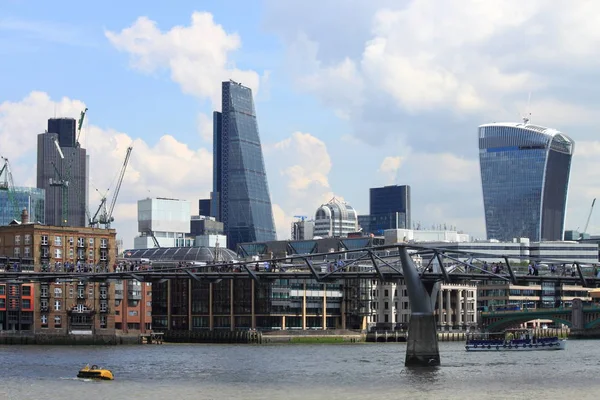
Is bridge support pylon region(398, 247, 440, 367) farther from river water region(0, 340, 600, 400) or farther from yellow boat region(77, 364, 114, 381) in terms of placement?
yellow boat region(77, 364, 114, 381)

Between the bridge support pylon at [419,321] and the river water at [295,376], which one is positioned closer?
the river water at [295,376]

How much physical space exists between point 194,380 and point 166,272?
2468 cm

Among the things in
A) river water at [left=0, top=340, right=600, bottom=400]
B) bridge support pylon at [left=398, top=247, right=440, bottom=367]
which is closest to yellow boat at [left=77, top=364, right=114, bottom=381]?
river water at [left=0, top=340, right=600, bottom=400]

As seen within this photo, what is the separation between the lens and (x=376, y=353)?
187250mm

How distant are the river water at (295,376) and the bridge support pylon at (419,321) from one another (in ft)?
5.73

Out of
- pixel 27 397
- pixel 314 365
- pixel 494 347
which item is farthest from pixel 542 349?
pixel 27 397

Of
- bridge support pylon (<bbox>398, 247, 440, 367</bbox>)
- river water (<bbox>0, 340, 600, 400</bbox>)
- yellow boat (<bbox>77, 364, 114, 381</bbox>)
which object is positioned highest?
bridge support pylon (<bbox>398, 247, 440, 367</bbox>)

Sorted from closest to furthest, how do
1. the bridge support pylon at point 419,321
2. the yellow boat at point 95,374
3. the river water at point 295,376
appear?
the river water at point 295,376, the yellow boat at point 95,374, the bridge support pylon at point 419,321

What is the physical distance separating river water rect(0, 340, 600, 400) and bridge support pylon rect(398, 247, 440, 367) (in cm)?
175

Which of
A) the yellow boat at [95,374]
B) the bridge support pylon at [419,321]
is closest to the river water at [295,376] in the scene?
the yellow boat at [95,374]

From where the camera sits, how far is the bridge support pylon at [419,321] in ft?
415

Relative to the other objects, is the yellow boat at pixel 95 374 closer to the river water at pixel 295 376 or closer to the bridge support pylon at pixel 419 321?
the river water at pixel 295 376

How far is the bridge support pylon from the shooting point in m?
127

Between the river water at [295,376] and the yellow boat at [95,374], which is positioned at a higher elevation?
the yellow boat at [95,374]
